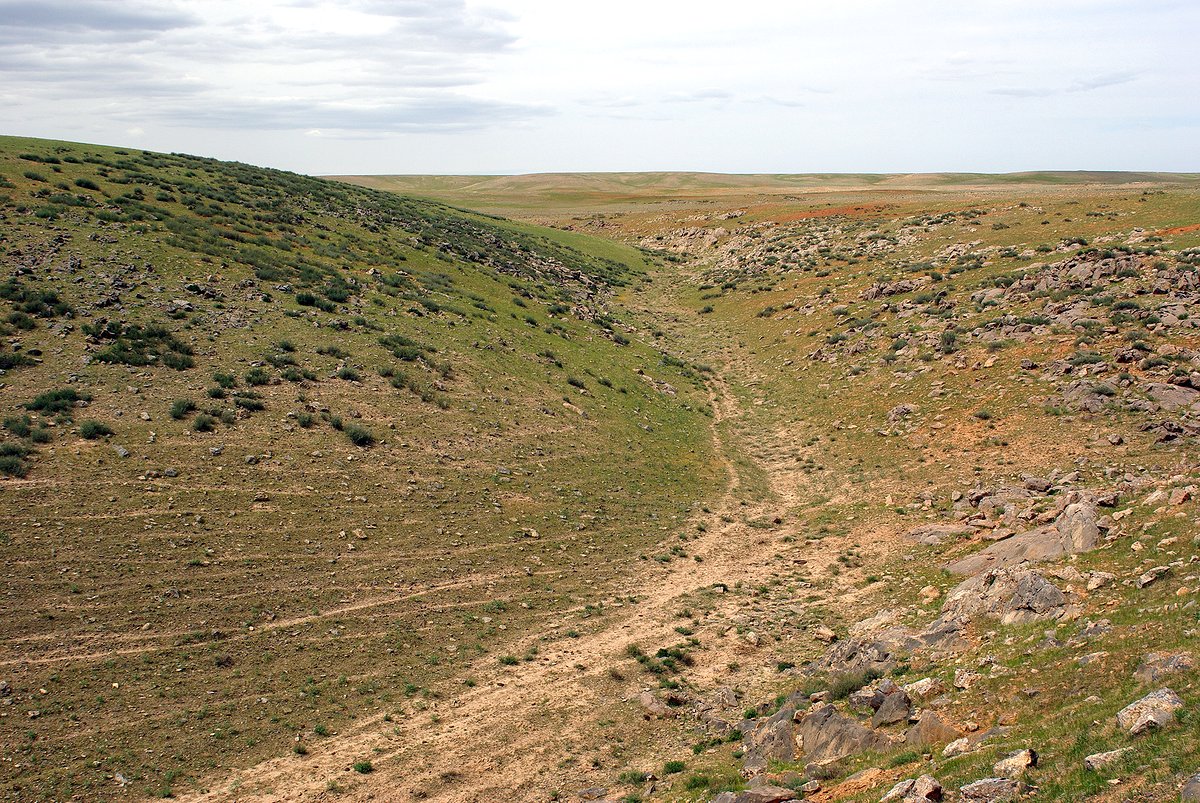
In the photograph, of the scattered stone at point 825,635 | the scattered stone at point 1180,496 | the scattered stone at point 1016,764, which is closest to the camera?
the scattered stone at point 1016,764

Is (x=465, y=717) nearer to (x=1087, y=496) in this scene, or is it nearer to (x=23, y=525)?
(x=23, y=525)

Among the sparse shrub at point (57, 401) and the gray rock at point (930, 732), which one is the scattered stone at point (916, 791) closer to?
the gray rock at point (930, 732)

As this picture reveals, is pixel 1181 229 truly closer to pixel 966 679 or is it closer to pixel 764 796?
pixel 966 679

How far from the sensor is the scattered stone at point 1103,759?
8.29 meters

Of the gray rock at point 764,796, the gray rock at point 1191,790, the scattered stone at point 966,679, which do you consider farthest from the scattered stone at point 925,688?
the gray rock at point 1191,790

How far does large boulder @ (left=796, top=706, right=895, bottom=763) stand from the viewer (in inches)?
476

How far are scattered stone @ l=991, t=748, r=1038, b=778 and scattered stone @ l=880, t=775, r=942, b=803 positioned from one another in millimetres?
787

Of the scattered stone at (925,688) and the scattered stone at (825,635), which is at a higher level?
the scattered stone at (925,688)

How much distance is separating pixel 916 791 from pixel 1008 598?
Answer: 25.2ft

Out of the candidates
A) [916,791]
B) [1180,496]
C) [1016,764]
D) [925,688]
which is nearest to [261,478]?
[925,688]

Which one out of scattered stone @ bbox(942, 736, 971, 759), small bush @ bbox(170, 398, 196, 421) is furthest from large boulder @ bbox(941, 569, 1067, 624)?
small bush @ bbox(170, 398, 196, 421)

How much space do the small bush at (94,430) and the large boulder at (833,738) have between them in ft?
70.4

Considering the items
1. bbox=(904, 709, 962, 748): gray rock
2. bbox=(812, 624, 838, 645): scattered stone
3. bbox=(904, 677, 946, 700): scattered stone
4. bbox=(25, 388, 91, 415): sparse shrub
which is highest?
bbox=(25, 388, 91, 415): sparse shrub

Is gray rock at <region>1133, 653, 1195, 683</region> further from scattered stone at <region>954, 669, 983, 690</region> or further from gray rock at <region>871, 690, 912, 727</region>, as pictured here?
gray rock at <region>871, 690, 912, 727</region>
